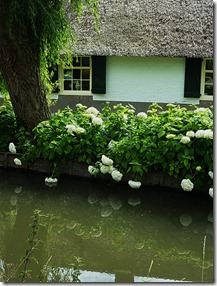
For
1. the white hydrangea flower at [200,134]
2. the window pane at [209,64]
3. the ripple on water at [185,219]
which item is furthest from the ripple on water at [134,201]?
the window pane at [209,64]

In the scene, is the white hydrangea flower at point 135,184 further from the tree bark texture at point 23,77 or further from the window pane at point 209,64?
the window pane at point 209,64

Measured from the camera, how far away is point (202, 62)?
12.4 meters

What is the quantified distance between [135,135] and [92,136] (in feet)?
2.17

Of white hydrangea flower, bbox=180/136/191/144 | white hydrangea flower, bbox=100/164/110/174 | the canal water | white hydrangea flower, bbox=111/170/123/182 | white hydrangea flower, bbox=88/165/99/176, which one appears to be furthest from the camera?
white hydrangea flower, bbox=88/165/99/176

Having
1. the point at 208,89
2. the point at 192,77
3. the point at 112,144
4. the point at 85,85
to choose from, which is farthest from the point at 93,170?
the point at 85,85

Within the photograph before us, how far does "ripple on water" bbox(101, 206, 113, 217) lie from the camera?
6133 mm

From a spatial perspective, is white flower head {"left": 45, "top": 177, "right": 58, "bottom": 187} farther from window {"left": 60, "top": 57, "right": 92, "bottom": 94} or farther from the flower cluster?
window {"left": 60, "top": 57, "right": 92, "bottom": 94}

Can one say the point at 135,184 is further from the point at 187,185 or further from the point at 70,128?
the point at 70,128

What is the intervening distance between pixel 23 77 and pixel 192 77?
588 centimetres

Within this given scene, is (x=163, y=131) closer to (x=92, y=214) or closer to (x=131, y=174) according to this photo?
(x=131, y=174)

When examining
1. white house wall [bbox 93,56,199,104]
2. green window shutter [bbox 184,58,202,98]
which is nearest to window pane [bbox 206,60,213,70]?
green window shutter [bbox 184,58,202,98]

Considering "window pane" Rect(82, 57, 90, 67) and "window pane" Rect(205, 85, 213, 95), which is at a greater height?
"window pane" Rect(82, 57, 90, 67)

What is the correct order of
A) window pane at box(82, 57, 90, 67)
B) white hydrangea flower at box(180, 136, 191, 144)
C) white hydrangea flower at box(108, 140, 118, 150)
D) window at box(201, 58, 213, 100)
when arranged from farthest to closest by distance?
window pane at box(82, 57, 90, 67) < window at box(201, 58, 213, 100) < white hydrangea flower at box(108, 140, 118, 150) < white hydrangea flower at box(180, 136, 191, 144)

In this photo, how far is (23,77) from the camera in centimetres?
763
